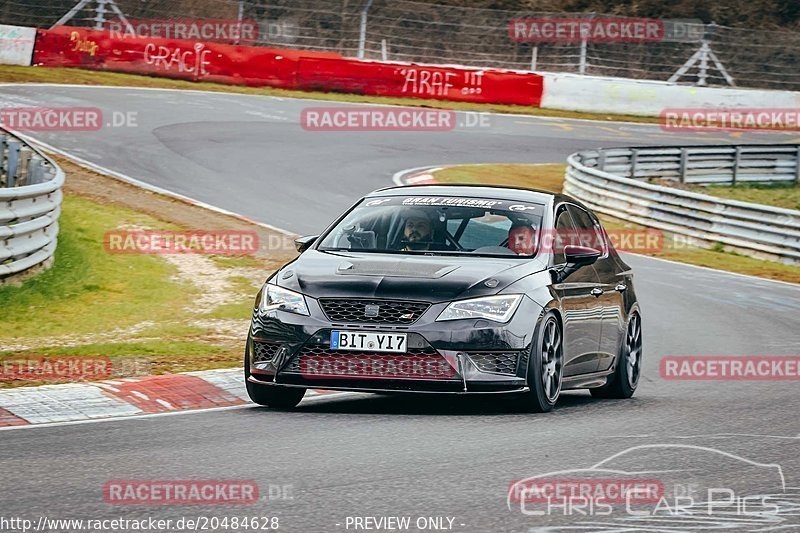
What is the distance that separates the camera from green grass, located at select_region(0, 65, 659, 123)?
3519 cm

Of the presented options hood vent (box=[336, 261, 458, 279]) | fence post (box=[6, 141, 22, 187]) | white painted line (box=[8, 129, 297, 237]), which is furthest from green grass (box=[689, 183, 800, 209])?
hood vent (box=[336, 261, 458, 279])

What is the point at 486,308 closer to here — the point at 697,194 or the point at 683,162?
the point at 697,194

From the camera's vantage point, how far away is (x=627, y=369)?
36.1 ft

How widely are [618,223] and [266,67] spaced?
48.5ft

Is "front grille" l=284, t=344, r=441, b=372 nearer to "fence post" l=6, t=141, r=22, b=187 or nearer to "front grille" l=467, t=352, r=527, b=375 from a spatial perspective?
"front grille" l=467, t=352, r=527, b=375

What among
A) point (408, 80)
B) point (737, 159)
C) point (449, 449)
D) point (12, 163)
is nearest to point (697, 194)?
point (737, 159)

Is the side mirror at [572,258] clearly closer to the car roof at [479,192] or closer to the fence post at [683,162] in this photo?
the car roof at [479,192]

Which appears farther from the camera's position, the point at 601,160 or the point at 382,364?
the point at 601,160

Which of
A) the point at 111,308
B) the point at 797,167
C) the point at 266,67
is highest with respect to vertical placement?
the point at 266,67

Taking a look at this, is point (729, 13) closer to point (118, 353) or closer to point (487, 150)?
point (487, 150)

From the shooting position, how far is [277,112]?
33938 millimetres

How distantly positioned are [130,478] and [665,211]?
810 inches

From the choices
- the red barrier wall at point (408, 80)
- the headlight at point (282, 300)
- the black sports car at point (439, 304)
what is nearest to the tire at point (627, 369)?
the black sports car at point (439, 304)

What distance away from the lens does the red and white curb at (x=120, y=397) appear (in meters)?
8.97
